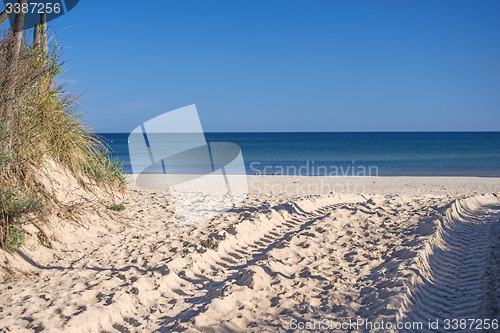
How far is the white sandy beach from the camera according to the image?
10.8 feet

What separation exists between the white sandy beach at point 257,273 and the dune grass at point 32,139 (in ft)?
1.99

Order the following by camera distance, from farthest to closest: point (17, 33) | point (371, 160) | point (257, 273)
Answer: point (371, 160), point (17, 33), point (257, 273)

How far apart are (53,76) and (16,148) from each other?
228 centimetres

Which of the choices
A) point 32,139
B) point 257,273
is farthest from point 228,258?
point 32,139

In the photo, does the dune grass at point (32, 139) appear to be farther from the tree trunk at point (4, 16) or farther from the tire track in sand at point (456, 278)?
the tire track in sand at point (456, 278)

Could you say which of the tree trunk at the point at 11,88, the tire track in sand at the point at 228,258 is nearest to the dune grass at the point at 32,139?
the tree trunk at the point at 11,88

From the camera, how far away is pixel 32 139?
5.72 metres

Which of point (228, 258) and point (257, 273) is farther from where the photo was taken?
point (228, 258)

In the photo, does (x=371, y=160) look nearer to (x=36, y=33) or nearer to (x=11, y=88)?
(x=36, y=33)

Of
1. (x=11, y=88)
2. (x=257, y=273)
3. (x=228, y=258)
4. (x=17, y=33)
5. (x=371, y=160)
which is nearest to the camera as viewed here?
(x=257, y=273)

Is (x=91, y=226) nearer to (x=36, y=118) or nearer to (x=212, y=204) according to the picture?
(x=36, y=118)

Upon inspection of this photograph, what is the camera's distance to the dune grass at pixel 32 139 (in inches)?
186

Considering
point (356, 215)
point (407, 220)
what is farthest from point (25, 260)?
point (407, 220)

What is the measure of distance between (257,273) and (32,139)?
4.08m
